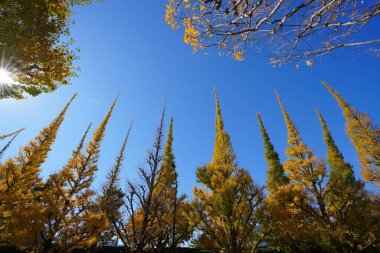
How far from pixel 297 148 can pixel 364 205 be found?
5.83m

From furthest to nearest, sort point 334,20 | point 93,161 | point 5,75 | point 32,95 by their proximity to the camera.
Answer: point 93,161, point 32,95, point 5,75, point 334,20

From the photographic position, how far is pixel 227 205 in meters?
11.5

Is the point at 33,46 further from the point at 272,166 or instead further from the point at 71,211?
the point at 272,166

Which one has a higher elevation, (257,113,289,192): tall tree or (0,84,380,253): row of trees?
(257,113,289,192): tall tree

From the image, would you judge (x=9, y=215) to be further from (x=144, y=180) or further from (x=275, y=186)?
(x=275, y=186)

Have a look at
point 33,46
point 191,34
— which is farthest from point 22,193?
point 191,34

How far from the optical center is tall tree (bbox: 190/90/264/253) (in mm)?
10433

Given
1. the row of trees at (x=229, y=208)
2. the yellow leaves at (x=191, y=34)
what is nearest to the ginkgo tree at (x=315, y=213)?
the row of trees at (x=229, y=208)

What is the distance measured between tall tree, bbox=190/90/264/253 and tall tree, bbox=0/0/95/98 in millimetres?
8974

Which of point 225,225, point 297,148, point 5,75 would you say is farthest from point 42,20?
point 297,148

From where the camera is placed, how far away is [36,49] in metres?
7.11

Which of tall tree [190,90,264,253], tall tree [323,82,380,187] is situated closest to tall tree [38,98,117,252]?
tall tree [190,90,264,253]

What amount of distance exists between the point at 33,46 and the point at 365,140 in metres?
21.2

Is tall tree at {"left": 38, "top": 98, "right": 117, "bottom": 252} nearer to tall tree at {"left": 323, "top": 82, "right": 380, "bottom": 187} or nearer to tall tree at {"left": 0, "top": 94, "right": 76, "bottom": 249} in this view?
tall tree at {"left": 0, "top": 94, "right": 76, "bottom": 249}
